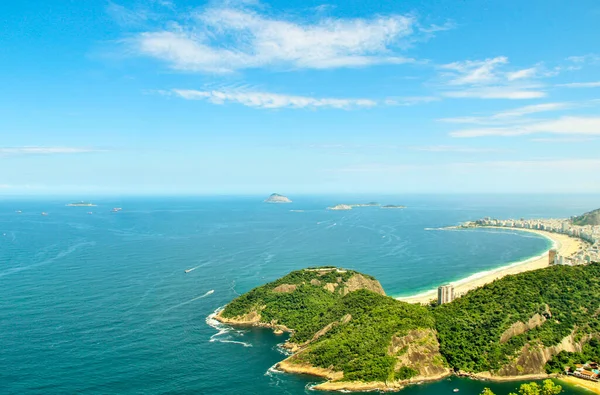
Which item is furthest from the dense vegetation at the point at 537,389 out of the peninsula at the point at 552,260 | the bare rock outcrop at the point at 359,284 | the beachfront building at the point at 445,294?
the bare rock outcrop at the point at 359,284

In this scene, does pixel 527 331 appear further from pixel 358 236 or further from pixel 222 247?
pixel 358 236

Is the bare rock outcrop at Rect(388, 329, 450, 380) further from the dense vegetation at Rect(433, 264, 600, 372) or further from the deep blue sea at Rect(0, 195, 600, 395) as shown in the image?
the deep blue sea at Rect(0, 195, 600, 395)

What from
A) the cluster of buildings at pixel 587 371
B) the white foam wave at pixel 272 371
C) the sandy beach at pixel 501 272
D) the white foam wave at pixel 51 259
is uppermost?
the white foam wave at pixel 51 259

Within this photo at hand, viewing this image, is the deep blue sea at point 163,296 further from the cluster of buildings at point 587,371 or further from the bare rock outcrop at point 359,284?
the bare rock outcrop at point 359,284

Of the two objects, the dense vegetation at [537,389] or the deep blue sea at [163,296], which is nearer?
the dense vegetation at [537,389]

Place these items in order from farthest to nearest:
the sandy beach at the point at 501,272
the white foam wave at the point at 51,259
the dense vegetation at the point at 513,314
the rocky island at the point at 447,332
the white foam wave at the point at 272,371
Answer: the white foam wave at the point at 51,259 → the sandy beach at the point at 501,272 → the dense vegetation at the point at 513,314 → the rocky island at the point at 447,332 → the white foam wave at the point at 272,371

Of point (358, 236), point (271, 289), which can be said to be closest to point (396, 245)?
point (358, 236)
